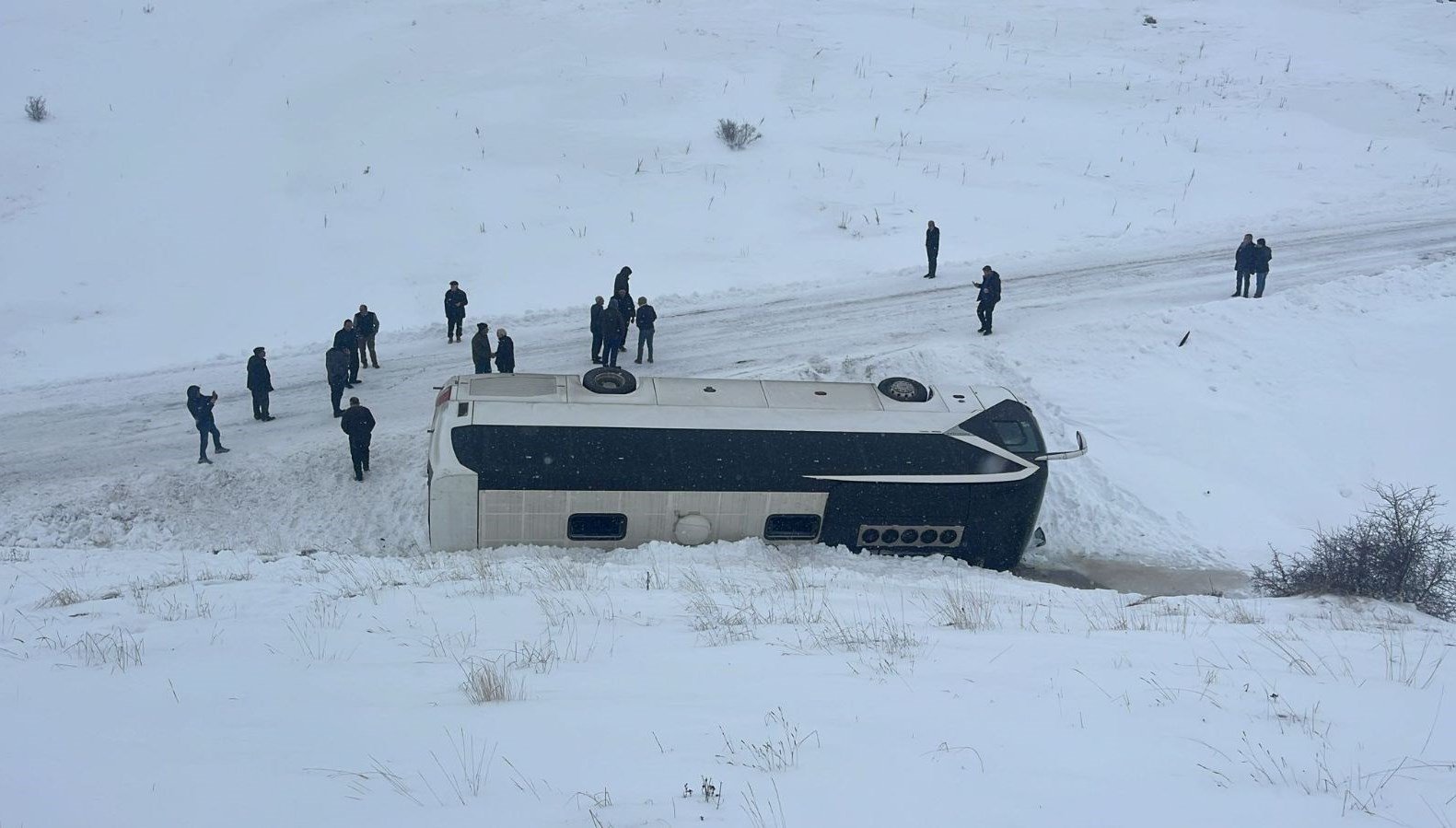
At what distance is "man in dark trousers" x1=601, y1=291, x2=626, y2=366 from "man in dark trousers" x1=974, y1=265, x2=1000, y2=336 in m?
7.49

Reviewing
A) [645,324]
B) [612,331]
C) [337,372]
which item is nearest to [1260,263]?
[645,324]

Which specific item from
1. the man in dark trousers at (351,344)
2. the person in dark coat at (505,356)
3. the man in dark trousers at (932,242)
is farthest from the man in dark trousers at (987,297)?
the man in dark trousers at (351,344)

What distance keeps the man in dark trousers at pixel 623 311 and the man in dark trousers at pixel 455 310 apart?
3.55 m

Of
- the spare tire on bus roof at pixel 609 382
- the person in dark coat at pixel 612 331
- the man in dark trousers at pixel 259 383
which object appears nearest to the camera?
the spare tire on bus roof at pixel 609 382

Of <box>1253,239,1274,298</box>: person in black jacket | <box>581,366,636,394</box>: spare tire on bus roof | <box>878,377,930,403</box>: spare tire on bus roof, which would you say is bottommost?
<box>878,377,930,403</box>: spare tire on bus roof

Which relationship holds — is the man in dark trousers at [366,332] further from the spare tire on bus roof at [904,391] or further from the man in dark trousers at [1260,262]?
the man in dark trousers at [1260,262]

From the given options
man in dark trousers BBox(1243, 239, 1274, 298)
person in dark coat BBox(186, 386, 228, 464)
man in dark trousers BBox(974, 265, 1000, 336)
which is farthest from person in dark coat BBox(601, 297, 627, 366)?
man in dark trousers BBox(1243, 239, 1274, 298)

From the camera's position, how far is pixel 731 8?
41.9 metres

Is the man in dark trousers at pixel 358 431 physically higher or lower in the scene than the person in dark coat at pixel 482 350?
lower

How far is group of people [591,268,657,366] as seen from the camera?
19500 millimetres

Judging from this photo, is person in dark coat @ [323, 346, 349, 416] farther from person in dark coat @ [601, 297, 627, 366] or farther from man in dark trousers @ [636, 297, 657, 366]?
man in dark trousers @ [636, 297, 657, 366]

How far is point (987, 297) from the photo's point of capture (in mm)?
20891

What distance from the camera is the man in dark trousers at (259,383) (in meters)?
17.5

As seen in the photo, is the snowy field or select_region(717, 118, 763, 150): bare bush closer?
the snowy field
